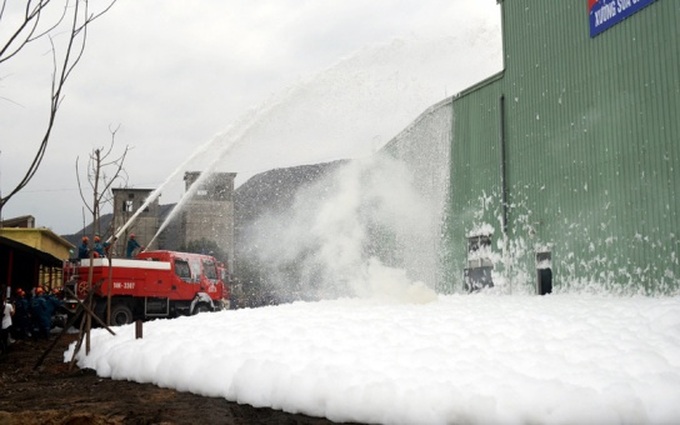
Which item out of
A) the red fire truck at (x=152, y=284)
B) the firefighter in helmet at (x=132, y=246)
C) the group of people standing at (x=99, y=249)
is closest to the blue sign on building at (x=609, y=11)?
the group of people standing at (x=99, y=249)

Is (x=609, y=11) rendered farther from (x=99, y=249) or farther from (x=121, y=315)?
(x=121, y=315)

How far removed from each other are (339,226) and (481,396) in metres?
21.6

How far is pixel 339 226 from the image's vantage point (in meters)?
27.3

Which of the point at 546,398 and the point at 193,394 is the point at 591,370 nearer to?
the point at 546,398

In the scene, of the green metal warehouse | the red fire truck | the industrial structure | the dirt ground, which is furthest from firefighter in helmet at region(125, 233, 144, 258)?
the green metal warehouse

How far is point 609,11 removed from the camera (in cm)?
1355

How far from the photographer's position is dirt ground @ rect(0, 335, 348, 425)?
648 centimetres

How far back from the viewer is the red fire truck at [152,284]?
769 inches

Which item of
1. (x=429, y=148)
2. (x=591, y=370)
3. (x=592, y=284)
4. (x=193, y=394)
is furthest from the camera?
(x=429, y=148)

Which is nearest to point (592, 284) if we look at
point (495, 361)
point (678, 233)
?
point (678, 233)

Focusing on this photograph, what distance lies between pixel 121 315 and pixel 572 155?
14599 mm

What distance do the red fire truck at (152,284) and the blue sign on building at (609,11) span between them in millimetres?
15071

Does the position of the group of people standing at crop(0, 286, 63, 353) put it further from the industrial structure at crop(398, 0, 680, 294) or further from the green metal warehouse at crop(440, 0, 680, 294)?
the green metal warehouse at crop(440, 0, 680, 294)

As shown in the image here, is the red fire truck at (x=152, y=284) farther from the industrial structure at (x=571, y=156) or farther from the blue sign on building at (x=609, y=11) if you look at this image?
the blue sign on building at (x=609, y=11)
